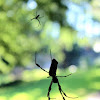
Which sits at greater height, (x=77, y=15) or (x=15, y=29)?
(x=77, y=15)

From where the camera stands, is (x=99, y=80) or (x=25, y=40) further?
(x=99, y=80)

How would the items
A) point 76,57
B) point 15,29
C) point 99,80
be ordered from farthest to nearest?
point 76,57
point 99,80
point 15,29

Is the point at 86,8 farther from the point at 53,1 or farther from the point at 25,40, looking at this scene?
the point at 25,40

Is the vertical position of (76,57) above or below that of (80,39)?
above

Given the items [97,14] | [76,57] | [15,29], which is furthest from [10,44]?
[76,57]

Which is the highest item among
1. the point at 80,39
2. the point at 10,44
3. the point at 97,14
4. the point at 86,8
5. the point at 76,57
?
the point at 76,57

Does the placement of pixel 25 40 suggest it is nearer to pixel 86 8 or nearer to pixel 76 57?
pixel 86 8

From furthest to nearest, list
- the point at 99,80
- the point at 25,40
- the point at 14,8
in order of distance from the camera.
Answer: the point at 99,80, the point at 25,40, the point at 14,8

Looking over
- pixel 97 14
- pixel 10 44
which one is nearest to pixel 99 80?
pixel 97 14

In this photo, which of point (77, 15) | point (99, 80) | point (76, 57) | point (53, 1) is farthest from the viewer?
point (76, 57)
